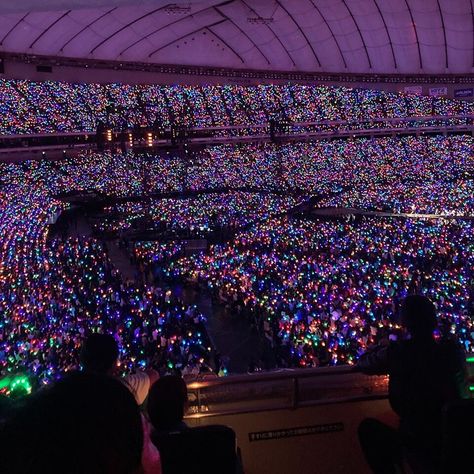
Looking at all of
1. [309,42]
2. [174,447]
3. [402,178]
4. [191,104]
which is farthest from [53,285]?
[309,42]

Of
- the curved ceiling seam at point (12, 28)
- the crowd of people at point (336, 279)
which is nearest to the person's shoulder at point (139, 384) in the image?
the crowd of people at point (336, 279)

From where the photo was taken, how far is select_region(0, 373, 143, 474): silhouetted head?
106 centimetres

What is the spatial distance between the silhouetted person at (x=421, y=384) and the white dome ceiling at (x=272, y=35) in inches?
1321

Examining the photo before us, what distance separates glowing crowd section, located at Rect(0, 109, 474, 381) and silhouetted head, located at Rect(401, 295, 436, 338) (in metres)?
5.97

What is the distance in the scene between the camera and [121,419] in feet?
3.74

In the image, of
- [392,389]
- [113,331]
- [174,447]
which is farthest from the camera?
[113,331]

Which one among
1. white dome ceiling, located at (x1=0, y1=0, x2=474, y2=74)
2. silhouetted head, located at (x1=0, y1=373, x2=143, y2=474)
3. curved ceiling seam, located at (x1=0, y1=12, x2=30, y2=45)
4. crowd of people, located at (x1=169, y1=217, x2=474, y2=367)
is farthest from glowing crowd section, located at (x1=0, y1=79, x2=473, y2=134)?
silhouetted head, located at (x1=0, y1=373, x2=143, y2=474)

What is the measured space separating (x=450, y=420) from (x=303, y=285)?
1022 cm

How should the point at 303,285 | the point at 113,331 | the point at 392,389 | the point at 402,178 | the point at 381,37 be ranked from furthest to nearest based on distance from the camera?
1. the point at 381,37
2. the point at 402,178
3. the point at 303,285
4. the point at 113,331
5. the point at 392,389

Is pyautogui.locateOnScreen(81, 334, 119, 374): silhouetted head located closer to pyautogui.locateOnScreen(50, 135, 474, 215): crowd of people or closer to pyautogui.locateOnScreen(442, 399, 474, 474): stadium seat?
pyautogui.locateOnScreen(442, 399, 474, 474): stadium seat

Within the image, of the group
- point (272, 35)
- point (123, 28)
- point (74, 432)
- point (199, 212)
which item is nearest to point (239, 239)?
point (199, 212)

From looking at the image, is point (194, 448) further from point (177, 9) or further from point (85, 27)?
point (85, 27)

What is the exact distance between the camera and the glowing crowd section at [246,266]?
29.8ft

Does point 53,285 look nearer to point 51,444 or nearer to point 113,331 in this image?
point 113,331
